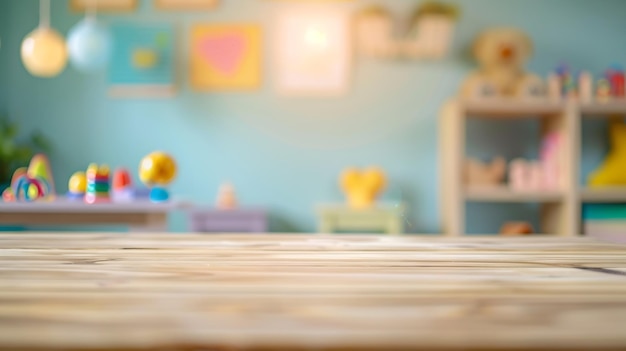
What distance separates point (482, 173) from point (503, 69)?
0.67 meters

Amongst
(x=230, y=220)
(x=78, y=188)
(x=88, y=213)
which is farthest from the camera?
(x=230, y=220)

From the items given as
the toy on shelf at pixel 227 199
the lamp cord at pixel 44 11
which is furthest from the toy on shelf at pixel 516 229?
the lamp cord at pixel 44 11

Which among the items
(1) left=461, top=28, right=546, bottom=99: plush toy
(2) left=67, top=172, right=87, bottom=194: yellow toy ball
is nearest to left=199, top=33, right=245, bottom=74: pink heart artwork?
(2) left=67, top=172, right=87, bottom=194: yellow toy ball

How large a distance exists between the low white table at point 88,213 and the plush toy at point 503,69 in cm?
195

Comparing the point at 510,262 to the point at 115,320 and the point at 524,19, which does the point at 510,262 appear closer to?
the point at 115,320

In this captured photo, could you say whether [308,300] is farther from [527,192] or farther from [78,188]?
[527,192]

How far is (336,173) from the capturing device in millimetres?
3504

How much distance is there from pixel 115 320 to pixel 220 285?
4.1 inches

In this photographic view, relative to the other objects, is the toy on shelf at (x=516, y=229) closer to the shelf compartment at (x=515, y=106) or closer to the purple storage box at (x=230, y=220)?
the shelf compartment at (x=515, y=106)

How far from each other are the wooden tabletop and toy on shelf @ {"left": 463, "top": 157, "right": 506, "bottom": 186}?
2641 millimetres

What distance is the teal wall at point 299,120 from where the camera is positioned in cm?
349

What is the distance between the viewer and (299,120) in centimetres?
352

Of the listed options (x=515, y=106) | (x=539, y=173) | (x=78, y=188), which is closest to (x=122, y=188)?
(x=78, y=188)

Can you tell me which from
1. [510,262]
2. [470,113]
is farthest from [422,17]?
[510,262]
